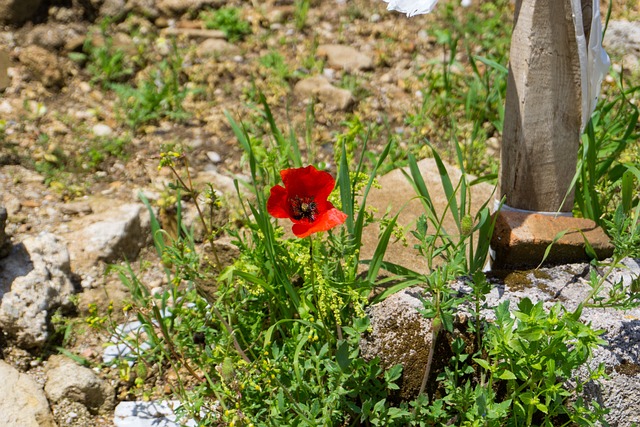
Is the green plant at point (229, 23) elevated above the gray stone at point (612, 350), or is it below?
above

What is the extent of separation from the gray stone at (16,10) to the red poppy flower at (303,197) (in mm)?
3241

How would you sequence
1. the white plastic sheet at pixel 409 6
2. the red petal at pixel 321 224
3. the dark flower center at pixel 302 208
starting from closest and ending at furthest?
the red petal at pixel 321 224
the dark flower center at pixel 302 208
the white plastic sheet at pixel 409 6

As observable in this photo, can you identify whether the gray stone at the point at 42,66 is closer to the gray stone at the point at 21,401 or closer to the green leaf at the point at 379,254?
the gray stone at the point at 21,401

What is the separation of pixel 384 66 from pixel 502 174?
2.15 meters

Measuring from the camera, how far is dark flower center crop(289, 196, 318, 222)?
2.18 meters

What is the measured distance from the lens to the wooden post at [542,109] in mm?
2668

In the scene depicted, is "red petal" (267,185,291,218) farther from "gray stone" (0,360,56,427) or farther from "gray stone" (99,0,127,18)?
"gray stone" (99,0,127,18)

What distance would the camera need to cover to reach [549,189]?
290cm

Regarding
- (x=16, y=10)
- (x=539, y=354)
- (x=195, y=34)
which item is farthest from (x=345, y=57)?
(x=539, y=354)

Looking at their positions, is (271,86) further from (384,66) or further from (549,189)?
(549,189)

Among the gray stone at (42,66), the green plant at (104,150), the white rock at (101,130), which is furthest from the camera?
the gray stone at (42,66)

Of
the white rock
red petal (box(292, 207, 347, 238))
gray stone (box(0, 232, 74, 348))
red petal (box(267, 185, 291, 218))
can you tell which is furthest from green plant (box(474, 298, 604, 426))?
the white rock

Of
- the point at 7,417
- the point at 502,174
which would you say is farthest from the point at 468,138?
the point at 7,417

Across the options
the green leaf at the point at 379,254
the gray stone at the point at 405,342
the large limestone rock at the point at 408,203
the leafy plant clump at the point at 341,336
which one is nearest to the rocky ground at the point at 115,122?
the leafy plant clump at the point at 341,336
